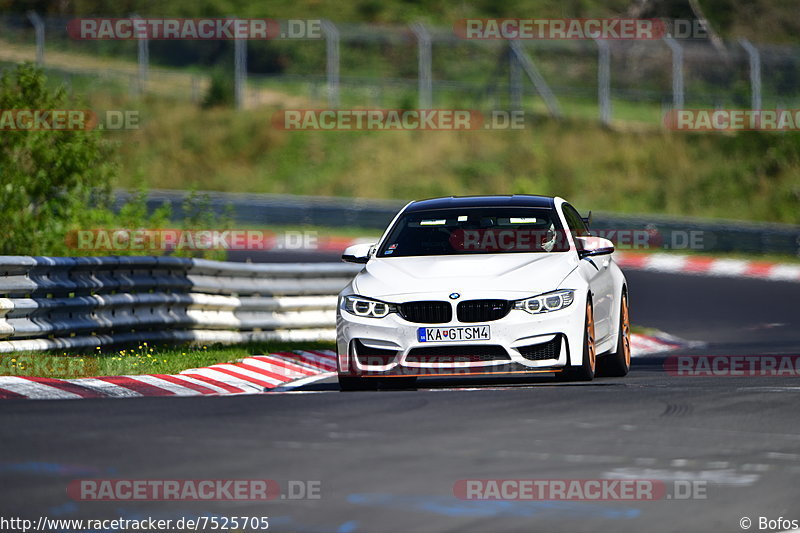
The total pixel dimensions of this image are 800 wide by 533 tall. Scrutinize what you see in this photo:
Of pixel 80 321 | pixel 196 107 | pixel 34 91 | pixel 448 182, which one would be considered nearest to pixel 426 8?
pixel 196 107

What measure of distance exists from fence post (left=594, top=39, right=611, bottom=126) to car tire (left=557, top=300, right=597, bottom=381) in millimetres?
23847

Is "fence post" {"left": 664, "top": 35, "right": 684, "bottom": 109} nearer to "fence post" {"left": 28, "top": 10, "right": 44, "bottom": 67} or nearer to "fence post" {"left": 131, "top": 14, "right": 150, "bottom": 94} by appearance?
"fence post" {"left": 131, "top": 14, "right": 150, "bottom": 94}

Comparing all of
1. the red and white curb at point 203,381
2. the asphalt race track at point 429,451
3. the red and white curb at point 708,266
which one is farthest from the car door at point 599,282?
the red and white curb at point 708,266

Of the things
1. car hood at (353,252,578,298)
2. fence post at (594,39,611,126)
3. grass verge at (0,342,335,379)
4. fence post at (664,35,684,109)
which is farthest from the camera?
fence post at (594,39,611,126)

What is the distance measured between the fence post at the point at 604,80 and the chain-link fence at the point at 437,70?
0.04 metres

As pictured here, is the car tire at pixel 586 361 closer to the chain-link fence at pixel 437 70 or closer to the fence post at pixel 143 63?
the chain-link fence at pixel 437 70

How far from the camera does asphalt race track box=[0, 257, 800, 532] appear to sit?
6047 millimetres

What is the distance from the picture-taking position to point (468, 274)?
36.4ft

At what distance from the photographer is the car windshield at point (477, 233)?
1192 centimetres

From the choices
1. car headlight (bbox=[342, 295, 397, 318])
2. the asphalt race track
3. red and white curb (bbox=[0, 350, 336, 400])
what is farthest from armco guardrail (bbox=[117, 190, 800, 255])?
the asphalt race track

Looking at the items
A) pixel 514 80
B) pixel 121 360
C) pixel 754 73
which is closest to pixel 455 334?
pixel 121 360

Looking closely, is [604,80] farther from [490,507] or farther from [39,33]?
[490,507]

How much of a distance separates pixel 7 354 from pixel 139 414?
4185mm

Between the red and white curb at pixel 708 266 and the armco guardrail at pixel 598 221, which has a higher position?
the armco guardrail at pixel 598 221
